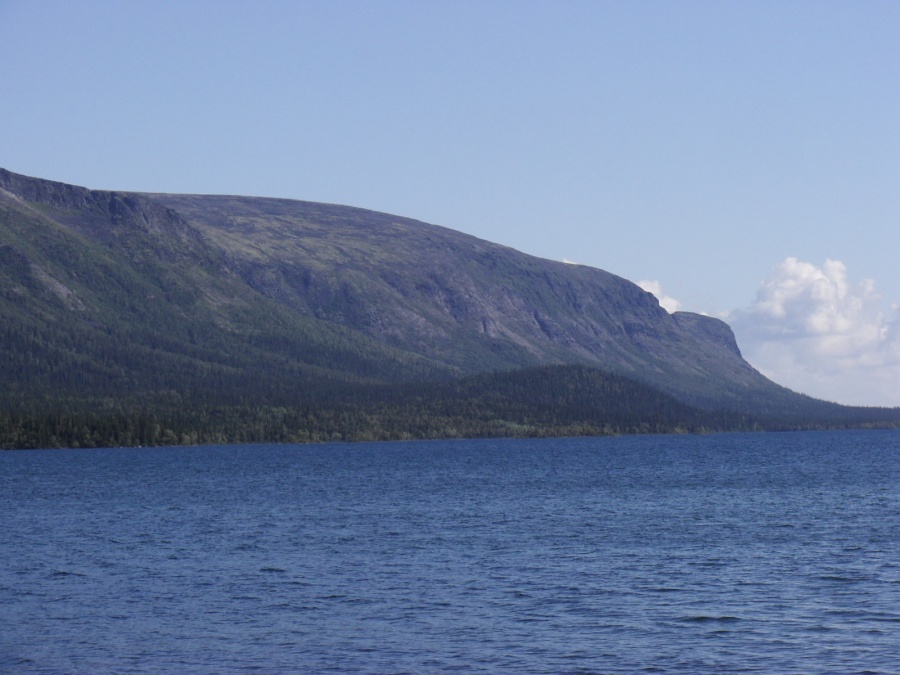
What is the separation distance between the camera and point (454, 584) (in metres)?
63.9

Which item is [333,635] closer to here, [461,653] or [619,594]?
[461,653]

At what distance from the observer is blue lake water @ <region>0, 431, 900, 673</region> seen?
→ 4775cm

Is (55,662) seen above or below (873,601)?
below

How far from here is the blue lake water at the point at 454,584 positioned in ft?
157

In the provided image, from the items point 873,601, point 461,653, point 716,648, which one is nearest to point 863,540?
point 873,601

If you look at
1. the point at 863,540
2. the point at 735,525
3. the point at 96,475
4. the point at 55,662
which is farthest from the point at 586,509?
the point at 96,475

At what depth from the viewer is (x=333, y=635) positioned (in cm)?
5166

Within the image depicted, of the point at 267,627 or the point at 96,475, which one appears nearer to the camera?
the point at 267,627

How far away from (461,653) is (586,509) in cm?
6110

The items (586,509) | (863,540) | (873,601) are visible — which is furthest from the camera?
(586,509)

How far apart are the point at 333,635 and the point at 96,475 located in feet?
414

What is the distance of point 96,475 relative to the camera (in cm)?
16875

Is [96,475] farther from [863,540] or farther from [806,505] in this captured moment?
[863,540]

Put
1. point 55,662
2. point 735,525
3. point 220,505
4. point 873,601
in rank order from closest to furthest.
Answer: point 55,662
point 873,601
point 735,525
point 220,505
